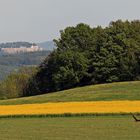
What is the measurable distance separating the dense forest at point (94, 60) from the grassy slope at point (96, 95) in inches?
889

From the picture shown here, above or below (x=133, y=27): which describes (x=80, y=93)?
below

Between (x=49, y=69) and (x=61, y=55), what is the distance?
520 centimetres

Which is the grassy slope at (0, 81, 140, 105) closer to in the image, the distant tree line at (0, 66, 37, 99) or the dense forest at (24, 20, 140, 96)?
the dense forest at (24, 20, 140, 96)

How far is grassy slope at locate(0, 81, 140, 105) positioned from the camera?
60669 mm

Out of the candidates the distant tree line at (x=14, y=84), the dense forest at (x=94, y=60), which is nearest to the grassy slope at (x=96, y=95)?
the dense forest at (x=94, y=60)

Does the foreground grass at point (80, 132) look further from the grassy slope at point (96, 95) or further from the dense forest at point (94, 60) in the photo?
the dense forest at point (94, 60)

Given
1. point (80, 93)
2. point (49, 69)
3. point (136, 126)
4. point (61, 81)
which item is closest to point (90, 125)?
point (136, 126)

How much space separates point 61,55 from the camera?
314ft

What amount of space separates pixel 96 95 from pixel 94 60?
3146cm

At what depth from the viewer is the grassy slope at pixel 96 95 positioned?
60669 millimetres

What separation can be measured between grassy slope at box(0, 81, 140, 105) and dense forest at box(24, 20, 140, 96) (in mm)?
22571

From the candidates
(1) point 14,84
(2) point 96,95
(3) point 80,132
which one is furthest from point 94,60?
(3) point 80,132

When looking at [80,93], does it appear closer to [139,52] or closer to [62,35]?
[139,52]

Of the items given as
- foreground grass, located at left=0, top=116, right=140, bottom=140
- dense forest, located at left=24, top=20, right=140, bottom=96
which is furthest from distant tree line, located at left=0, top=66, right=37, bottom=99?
foreground grass, located at left=0, top=116, right=140, bottom=140
